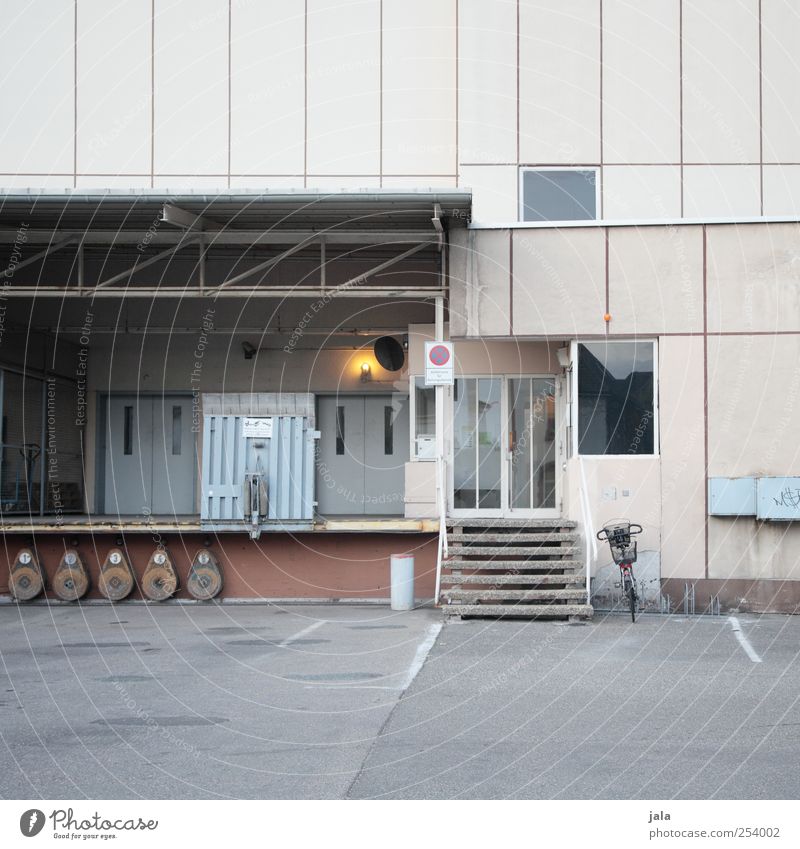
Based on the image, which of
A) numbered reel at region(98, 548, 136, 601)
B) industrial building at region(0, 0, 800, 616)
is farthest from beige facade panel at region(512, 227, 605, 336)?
numbered reel at region(98, 548, 136, 601)

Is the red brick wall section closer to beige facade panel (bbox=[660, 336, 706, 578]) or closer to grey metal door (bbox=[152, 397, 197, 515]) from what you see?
beige facade panel (bbox=[660, 336, 706, 578])

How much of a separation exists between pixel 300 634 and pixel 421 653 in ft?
7.17

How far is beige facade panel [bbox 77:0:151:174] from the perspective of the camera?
63.5 ft

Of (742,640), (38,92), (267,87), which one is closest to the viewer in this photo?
(742,640)

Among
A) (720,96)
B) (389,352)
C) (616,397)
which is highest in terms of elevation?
(720,96)

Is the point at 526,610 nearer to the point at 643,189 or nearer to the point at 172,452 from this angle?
the point at 643,189

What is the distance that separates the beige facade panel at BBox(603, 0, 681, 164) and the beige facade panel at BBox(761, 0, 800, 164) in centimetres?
126

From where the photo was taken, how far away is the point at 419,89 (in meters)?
19.0

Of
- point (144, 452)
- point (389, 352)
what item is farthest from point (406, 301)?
point (144, 452)

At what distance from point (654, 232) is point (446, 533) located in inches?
189

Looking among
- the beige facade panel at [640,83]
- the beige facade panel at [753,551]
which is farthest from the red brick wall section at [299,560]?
the beige facade panel at [640,83]

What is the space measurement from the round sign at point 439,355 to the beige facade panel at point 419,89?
3824mm

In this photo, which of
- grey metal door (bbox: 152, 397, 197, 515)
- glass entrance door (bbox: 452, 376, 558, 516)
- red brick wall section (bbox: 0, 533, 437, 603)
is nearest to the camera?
red brick wall section (bbox: 0, 533, 437, 603)

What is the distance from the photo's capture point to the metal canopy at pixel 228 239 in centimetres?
1500
